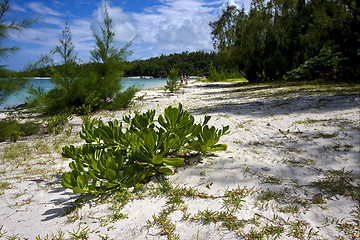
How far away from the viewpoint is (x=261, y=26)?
46.1 feet

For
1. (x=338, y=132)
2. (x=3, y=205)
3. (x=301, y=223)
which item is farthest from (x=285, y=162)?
(x=3, y=205)

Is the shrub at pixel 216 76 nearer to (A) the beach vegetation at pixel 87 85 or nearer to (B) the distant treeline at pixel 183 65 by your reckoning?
(A) the beach vegetation at pixel 87 85

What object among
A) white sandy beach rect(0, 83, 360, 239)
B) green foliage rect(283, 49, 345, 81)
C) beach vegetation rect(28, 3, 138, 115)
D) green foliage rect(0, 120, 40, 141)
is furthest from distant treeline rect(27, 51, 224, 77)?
white sandy beach rect(0, 83, 360, 239)

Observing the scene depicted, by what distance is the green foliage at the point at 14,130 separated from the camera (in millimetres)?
3975

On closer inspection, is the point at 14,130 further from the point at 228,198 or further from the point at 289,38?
the point at 289,38

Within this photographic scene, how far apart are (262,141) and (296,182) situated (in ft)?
3.65

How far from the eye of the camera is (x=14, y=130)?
159 inches

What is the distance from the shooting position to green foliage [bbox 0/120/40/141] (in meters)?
3.97

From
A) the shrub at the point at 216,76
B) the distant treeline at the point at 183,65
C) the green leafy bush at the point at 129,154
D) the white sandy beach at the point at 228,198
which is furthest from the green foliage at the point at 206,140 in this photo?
the distant treeline at the point at 183,65

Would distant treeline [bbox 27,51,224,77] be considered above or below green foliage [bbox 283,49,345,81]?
above

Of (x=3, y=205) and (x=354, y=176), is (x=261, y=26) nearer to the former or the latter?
(x=354, y=176)

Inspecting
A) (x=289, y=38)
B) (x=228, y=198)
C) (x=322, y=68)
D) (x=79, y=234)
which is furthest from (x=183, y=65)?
(x=79, y=234)

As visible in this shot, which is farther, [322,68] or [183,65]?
[183,65]

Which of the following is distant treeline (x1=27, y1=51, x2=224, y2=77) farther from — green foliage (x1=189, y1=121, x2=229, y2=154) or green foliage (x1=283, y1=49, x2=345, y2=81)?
green foliage (x1=189, y1=121, x2=229, y2=154)
